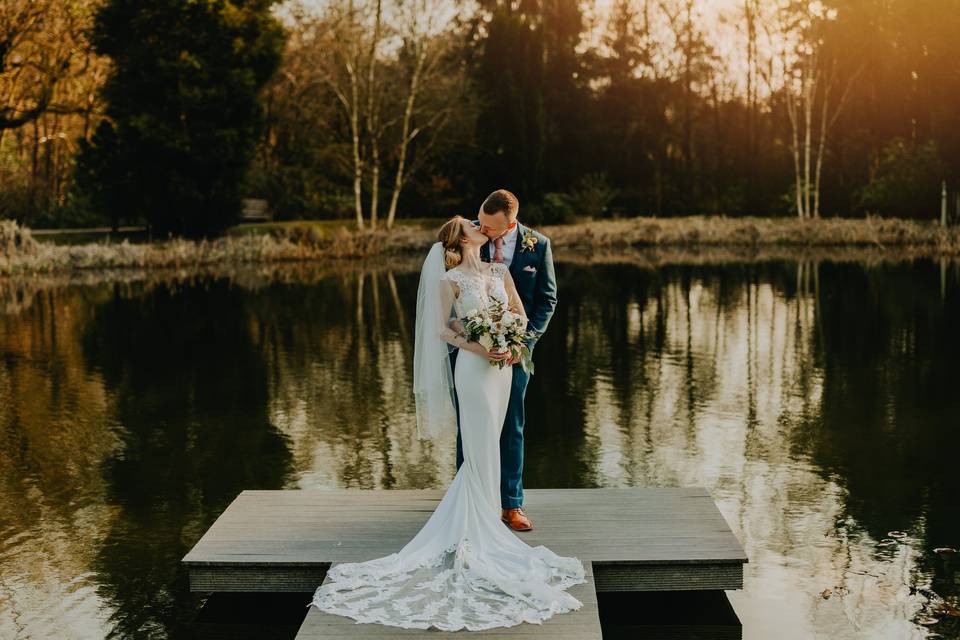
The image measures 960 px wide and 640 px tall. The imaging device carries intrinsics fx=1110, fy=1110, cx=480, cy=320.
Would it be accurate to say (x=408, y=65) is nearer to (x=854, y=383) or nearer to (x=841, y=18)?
(x=841, y=18)

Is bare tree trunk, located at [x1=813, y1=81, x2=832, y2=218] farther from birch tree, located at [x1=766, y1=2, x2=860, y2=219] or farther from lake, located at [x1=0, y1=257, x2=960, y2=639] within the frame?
lake, located at [x1=0, y1=257, x2=960, y2=639]

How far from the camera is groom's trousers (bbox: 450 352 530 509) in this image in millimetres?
6141

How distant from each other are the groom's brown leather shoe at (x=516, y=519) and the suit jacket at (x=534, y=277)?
38.7 inches

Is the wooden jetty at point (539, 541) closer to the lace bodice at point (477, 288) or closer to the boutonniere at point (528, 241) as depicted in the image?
the lace bodice at point (477, 288)

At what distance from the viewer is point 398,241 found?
34.2 meters

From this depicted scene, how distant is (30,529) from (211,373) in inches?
260

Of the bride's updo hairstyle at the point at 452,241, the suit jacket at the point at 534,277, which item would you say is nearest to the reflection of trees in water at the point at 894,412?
the suit jacket at the point at 534,277

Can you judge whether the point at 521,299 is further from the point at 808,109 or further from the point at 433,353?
the point at 808,109

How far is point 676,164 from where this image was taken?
44875 millimetres

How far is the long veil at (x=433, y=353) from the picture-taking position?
590cm

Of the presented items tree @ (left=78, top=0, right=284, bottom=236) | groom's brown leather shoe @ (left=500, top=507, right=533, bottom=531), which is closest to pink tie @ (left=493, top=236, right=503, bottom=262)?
groom's brown leather shoe @ (left=500, top=507, right=533, bottom=531)

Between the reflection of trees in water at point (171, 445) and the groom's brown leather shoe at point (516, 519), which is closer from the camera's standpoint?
the groom's brown leather shoe at point (516, 519)

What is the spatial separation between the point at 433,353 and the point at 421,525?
1.02m

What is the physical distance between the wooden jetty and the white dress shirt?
1.49 meters
